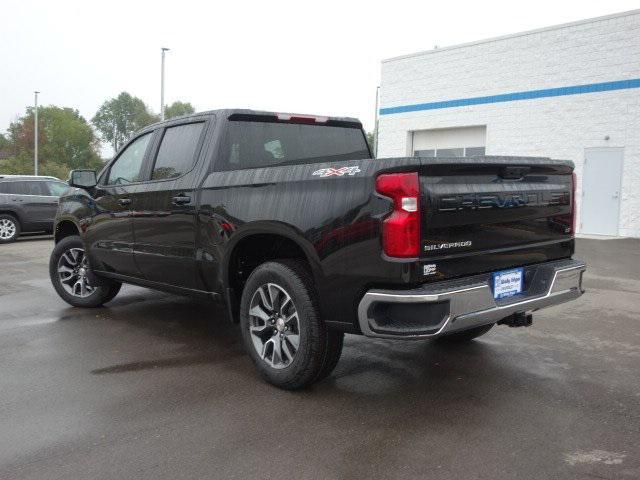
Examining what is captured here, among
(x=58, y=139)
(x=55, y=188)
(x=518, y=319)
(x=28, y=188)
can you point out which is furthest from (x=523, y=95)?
(x=58, y=139)

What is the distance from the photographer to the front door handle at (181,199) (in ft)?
14.8

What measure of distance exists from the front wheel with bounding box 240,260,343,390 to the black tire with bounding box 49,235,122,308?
9.21ft

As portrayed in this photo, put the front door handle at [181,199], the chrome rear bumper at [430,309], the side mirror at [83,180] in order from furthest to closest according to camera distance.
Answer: the side mirror at [83,180]
the front door handle at [181,199]
the chrome rear bumper at [430,309]

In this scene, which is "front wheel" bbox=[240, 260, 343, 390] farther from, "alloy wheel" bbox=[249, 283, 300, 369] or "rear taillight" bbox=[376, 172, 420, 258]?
"rear taillight" bbox=[376, 172, 420, 258]

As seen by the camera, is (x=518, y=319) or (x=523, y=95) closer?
(x=518, y=319)

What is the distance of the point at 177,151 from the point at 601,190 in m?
14.7

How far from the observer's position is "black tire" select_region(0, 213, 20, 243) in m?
14.1

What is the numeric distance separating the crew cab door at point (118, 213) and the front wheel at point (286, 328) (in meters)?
1.76

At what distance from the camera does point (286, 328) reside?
380 cm

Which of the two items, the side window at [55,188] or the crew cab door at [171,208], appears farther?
the side window at [55,188]

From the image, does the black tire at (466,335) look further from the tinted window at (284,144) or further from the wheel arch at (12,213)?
the wheel arch at (12,213)

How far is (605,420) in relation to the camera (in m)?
3.37

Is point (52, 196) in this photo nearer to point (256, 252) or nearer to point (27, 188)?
point (27, 188)

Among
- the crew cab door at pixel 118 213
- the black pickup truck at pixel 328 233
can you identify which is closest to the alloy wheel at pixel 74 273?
the crew cab door at pixel 118 213
